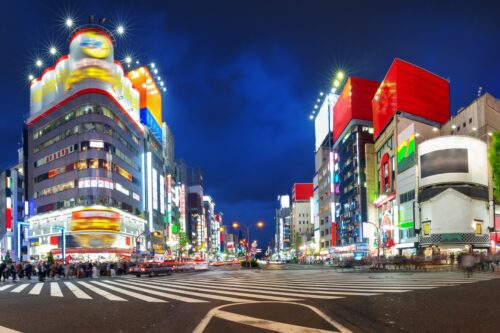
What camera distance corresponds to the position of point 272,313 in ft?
35.9

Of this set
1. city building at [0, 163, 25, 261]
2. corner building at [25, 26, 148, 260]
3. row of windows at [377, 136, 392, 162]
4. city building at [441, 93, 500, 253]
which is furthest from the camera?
city building at [0, 163, 25, 261]

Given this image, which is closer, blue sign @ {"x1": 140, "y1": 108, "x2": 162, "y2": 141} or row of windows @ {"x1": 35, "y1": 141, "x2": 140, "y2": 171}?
row of windows @ {"x1": 35, "y1": 141, "x2": 140, "y2": 171}

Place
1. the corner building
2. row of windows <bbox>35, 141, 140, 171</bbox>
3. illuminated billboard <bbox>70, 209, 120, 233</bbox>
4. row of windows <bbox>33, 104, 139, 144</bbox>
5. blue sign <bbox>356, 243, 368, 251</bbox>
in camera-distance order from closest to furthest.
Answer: illuminated billboard <bbox>70, 209, 120, 233</bbox>
the corner building
row of windows <bbox>35, 141, 140, 171</bbox>
row of windows <bbox>33, 104, 139, 144</bbox>
blue sign <bbox>356, 243, 368, 251</bbox>

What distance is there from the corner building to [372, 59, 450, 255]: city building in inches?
1803

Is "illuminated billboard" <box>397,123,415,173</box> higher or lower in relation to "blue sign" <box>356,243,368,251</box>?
higher

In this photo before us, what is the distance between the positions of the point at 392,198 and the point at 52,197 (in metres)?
61.9

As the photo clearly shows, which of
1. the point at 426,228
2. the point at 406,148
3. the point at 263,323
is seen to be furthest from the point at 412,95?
→ the point at 263,323

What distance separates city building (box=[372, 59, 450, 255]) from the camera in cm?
7669

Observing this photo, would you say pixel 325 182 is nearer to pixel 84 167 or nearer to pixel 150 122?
pixel 150 122

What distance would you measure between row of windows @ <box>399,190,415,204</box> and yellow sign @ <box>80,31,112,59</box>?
6015cm

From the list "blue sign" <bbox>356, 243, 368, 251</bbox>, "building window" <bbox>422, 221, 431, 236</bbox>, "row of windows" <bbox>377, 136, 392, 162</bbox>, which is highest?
"row of windows" <bbox>377, 136, 392, 162</bbox>

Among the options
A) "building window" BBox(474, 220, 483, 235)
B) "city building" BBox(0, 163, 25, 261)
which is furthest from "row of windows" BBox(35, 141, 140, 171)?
"building window" BBox(474, 220, 483, 235)

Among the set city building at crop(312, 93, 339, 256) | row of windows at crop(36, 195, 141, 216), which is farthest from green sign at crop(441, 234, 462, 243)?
city building at crop(312, 93, 339, 256)

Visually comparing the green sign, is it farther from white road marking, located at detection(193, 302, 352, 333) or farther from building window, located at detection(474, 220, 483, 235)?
white road marking, located at detection(193, 302, 352, 333)
